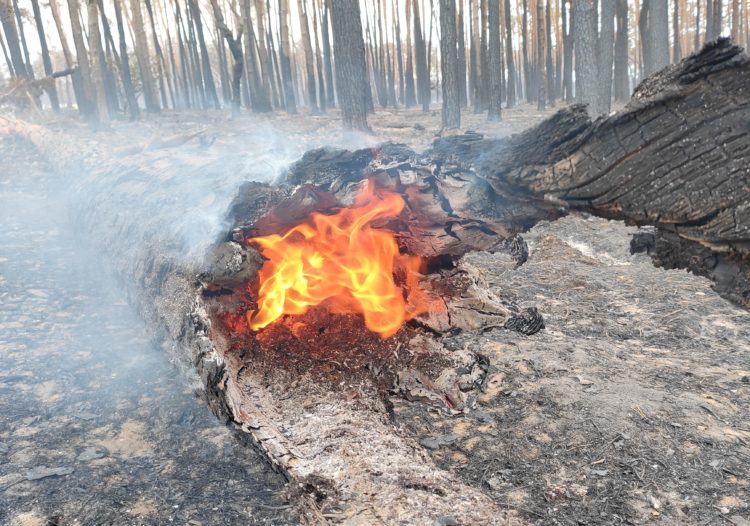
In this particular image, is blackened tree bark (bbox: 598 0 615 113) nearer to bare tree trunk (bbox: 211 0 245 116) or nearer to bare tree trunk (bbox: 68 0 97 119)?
bare tree trunk (bbox: 211 0 245 116)

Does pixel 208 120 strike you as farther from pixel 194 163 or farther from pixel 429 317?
pixel 429 317

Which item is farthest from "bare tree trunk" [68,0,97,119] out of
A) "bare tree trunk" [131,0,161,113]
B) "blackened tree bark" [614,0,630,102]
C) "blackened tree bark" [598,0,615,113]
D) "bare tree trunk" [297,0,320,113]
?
"blackened tree bark" [614,0,630,102]

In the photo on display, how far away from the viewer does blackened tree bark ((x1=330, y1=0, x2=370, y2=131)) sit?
27.7 ft

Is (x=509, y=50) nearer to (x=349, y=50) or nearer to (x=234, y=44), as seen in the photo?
(x=234, y=44)

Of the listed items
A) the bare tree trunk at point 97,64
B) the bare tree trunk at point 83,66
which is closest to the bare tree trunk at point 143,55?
the bare tree trunk at point 97,64

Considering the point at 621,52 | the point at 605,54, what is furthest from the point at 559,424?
the point at 621,52

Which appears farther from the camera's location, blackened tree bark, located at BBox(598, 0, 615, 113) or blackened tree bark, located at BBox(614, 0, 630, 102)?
blackened tree bark, located at BBox(614, 0, 630, 102)

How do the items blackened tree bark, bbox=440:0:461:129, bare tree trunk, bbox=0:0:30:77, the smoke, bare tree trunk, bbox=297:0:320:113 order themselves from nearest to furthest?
the smoke
blackened tree bark, bbox=440:0:461:129
bare tree trunk, bbox=0:0:30:77
bare tree trunk, bbox=297:0:320:113

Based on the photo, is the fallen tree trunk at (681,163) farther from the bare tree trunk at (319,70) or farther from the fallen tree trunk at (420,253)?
the bare tree trunk at (319,70)

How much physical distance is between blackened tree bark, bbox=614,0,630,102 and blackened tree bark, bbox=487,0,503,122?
5.52 m

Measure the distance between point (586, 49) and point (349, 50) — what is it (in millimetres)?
5554

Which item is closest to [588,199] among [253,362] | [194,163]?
[253,362]

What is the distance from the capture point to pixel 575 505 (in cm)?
218

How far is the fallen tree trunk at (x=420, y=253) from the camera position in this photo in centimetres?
191
